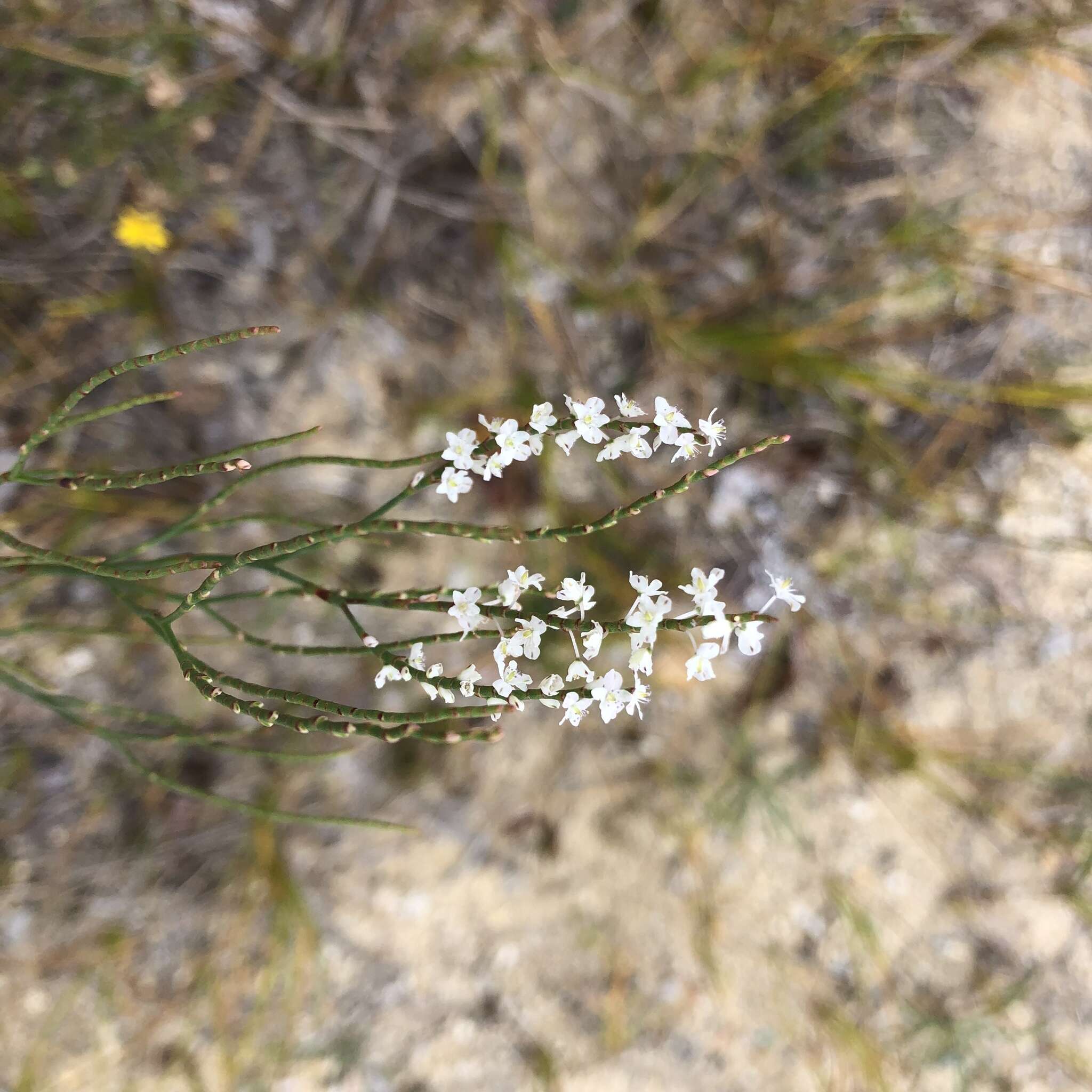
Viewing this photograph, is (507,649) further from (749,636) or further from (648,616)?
(749,636)

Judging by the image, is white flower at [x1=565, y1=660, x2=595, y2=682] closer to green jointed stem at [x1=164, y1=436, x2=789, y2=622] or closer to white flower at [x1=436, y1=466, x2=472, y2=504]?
green jointed stem at [x1=164, y1=436, x2=789, y2=622]

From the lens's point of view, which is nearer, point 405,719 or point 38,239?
point 405,719

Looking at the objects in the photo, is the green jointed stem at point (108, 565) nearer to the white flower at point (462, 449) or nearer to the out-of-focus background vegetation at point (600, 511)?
the white flower at point (462, 449)

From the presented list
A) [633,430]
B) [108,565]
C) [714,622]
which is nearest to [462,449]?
[633,430]

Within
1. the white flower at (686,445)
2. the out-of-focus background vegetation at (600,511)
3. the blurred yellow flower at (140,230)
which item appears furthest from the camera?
the out-of-focus background vegetation at (600,511)

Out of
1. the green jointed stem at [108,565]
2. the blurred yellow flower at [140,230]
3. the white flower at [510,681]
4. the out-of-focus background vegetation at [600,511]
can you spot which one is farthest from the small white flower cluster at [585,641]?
the blurred yellow flower at [140,230]

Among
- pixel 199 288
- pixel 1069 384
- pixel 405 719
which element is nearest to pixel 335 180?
pixel 199 288

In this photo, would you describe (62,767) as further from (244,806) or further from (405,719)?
(405,719)

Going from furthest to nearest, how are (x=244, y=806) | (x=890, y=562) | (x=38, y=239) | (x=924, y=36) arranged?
(x=890, y=562), (x=924, y=36), (x=38, y=239), (x=244, y=806)
